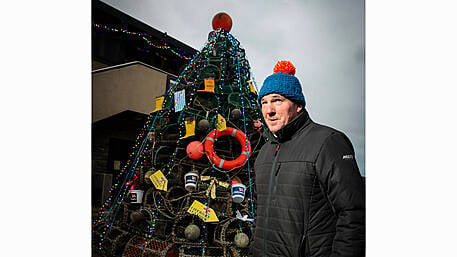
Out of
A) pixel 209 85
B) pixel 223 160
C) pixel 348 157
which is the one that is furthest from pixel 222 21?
pixel 348 157

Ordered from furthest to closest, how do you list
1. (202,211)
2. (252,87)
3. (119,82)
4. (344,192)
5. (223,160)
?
(252,87) → (119,82) → (223,160) → (202,211) → (344,192)

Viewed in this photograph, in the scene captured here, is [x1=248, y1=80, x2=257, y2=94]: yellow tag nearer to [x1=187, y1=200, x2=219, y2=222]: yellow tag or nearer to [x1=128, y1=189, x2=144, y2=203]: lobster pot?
[x1=187, y1=200, x2=219, y2=222]: yellow tag

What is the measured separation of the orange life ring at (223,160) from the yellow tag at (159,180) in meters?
0.38

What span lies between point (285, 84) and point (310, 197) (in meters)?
0.47

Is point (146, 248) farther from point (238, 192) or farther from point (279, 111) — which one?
point (279, 111)

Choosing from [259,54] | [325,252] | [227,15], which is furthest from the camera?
[227,15]

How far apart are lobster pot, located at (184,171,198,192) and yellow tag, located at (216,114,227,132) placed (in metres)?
0.38

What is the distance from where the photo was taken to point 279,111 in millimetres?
1568

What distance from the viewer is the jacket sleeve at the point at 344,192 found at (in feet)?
4.13

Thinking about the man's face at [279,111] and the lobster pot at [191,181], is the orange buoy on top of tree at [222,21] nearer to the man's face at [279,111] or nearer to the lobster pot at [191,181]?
→ the man's face at [279,111]
